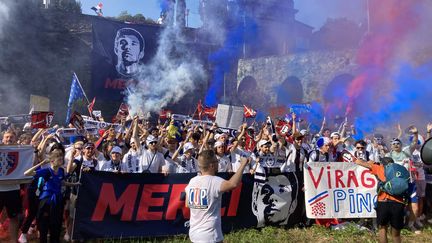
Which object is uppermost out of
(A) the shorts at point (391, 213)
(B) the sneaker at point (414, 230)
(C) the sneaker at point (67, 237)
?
(A) the shorts at point (391, 213)

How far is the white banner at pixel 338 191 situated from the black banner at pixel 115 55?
2048cm

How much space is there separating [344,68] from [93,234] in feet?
56.8

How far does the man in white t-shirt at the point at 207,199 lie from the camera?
13.2 feet

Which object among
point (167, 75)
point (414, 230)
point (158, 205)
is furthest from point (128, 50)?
point (414, 230)

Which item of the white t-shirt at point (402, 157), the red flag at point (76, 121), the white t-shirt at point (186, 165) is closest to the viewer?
the white t-shirt at point (186, 165)

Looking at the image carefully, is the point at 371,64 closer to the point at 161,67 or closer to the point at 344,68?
the point at 344,68

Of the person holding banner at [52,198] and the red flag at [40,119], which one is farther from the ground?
the red flag at [40,119]

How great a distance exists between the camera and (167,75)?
2844cm

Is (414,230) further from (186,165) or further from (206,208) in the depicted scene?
(206,208)

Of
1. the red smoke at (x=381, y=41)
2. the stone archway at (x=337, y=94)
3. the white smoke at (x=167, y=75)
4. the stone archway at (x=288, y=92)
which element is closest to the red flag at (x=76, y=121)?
the red smoke at (x=381, y=41)

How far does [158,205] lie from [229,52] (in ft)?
80.7

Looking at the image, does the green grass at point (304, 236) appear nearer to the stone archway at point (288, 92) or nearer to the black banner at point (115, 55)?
the stone archway at point (288, 92)

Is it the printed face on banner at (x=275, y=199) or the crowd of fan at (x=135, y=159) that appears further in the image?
the printed face on banner at (x=275, y=199)

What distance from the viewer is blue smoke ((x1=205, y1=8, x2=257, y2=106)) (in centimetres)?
2938
